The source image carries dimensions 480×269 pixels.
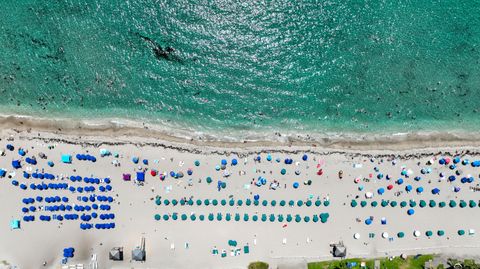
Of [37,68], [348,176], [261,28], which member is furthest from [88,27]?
[348,176]

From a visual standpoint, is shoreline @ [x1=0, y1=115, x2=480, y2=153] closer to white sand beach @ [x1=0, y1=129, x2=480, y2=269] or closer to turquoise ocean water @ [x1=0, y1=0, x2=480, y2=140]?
white sand beach @ [x1=0, y1=129, x2=480, y2=269]

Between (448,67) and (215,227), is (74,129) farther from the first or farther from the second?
(448,67)

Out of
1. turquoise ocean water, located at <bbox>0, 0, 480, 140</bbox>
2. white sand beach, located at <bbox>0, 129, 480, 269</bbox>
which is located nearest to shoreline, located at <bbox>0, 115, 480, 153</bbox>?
white sand beach, located at <bbox>0, 129, 480, 269</bbox>

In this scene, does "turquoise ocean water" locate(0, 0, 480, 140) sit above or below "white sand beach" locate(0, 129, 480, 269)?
above

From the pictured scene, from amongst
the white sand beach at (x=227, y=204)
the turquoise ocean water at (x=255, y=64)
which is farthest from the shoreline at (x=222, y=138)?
the turquoise ocean water at (x=255, y=64)

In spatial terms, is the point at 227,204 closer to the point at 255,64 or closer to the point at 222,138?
the point at 222,138

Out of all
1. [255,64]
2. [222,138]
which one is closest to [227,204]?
[222,138]
